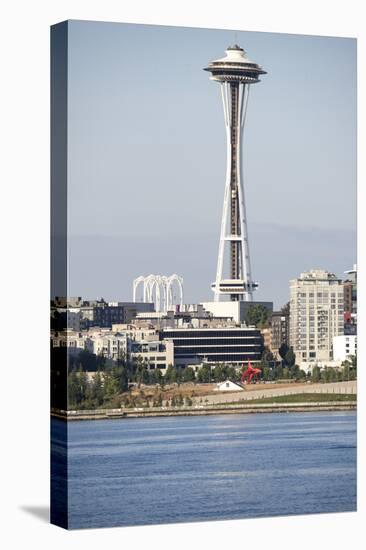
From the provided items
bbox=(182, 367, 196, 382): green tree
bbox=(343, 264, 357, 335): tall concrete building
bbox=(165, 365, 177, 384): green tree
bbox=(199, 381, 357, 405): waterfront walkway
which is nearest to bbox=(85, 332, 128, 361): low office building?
bbox=(165, 365, 177, 384): green tree

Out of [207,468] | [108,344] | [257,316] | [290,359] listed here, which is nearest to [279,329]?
[257,316]

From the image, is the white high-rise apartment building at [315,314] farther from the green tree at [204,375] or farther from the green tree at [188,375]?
the green tree at [188,375]

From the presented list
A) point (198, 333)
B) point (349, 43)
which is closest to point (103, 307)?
point (198, 333)

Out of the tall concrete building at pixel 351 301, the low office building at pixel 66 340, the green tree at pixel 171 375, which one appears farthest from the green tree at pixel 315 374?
the low office building at pixel 66 340

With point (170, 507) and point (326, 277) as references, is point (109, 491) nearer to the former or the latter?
point (170, 507)

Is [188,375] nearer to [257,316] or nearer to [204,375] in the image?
[204,375]
